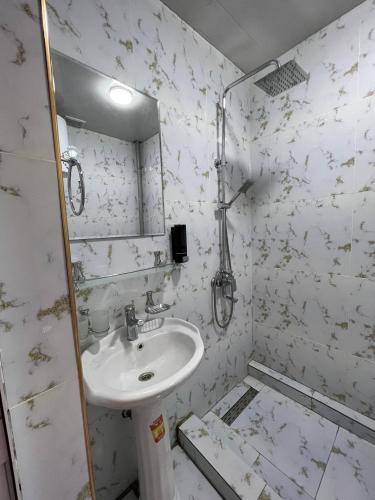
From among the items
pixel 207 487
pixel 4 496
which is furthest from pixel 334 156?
pixel 207 487

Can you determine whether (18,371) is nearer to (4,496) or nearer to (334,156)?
(4,496)

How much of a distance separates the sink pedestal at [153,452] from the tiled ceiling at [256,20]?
1947mm

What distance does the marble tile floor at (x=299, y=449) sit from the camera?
107cm

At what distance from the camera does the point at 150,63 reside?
1052 mm

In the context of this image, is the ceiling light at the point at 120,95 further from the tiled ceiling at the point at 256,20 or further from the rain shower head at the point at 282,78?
the rain shower head at the point at 282,78

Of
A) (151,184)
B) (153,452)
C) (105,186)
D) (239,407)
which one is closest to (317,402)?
(239,407)

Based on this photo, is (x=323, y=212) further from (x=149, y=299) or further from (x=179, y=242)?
(x=149, y=299)

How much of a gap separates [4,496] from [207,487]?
113 centimetres

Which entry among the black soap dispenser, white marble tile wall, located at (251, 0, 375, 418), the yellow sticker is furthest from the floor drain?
the black soap dispenser

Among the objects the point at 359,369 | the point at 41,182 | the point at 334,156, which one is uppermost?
the point at 334,156

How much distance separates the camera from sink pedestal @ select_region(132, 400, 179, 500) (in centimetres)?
87

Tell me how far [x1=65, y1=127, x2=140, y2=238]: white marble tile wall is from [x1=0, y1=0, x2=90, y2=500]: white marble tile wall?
0.50m

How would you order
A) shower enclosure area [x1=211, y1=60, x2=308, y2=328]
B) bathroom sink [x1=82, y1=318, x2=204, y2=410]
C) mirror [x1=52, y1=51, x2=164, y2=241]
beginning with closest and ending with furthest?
bathroom sink [x1=82, y1=318, x2=204, y2=410] → mirror [x1=52, y1=51, x2=164, y2=241] → shower enclosure area [x1=211, y1=60, x2=308, y2=328]

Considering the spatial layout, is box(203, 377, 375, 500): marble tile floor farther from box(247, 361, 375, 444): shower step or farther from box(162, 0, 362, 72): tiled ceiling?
box(162, 0, 362, 72): tiled ceiling
